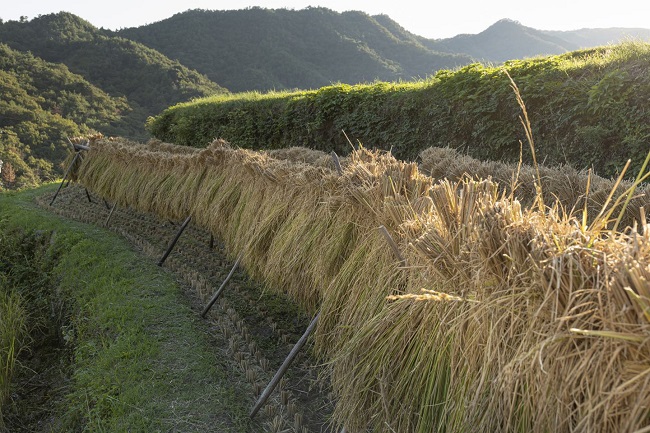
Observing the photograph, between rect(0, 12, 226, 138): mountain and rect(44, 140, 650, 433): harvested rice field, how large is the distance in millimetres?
32579

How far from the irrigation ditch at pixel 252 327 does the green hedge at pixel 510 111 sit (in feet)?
9.82

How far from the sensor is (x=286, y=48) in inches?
1788

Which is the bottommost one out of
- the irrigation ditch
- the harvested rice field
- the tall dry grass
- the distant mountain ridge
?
the tall dry grass

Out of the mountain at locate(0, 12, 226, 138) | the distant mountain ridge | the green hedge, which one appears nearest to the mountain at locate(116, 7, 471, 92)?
the distant mountain ridge

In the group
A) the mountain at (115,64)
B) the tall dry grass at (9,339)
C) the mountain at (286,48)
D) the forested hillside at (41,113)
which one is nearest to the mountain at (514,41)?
the mountain at (286,48)

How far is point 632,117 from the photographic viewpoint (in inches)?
192

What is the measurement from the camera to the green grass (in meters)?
3.58

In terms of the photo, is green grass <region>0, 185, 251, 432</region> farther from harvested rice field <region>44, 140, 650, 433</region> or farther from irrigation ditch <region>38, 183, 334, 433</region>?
harvested rice field <region>44, 140, 650, 433</region>

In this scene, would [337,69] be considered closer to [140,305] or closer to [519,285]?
[140,305]

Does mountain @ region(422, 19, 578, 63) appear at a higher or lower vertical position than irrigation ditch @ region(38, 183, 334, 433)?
higher

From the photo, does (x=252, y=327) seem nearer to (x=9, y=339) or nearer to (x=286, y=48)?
(x=9, y=339)

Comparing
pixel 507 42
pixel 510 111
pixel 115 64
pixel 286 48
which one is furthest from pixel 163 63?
pixel 507 42

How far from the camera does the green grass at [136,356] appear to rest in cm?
358

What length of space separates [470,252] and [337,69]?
138ft
